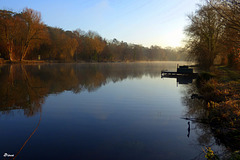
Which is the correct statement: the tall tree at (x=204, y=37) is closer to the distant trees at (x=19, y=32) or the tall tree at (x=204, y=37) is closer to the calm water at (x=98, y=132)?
the calm water at (x=98, y=132)

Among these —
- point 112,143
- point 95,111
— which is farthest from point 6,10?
point 112,143

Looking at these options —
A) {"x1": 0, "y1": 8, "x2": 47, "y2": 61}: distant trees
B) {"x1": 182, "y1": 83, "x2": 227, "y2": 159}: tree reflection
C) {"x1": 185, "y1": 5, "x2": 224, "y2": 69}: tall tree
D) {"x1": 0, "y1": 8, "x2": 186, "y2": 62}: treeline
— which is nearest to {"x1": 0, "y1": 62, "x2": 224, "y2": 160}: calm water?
{"x1": 182, "y1": 83, "x2": 227, "y2": 159}: tree reflection

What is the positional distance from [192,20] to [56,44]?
58578mm

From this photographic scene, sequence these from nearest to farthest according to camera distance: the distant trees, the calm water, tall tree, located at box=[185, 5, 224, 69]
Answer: the calm water < tall tree, located at box=[185, 5, 224, 69] < the distant trees

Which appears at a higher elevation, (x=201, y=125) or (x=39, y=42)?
(x=39, y=42)

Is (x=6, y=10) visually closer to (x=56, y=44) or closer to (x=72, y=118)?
(x=56, y=44)

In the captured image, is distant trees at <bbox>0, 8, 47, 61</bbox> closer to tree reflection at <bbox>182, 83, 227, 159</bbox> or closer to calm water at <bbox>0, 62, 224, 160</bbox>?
calm water at <bbox>0, 62, 224, 160</bbox>

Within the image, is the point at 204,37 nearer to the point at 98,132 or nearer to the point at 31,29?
the point at 98,132

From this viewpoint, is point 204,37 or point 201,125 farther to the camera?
point 204,37

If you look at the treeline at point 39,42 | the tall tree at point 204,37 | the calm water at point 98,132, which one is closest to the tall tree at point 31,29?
the treeline at point 39,42

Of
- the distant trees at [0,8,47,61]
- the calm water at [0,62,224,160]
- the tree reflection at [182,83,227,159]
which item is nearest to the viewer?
the calm water at [0,62,224,160]

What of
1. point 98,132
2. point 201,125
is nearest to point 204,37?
point 201,125

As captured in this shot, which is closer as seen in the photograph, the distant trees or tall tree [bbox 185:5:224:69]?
Answer: tall tree [bbox 185:5:224:69]

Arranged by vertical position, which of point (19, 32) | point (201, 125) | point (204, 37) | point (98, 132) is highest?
point (19, 32)
